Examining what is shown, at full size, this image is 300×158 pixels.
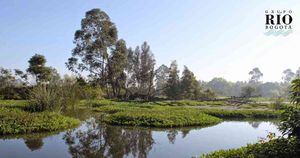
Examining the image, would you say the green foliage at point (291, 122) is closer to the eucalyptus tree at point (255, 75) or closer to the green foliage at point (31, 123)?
the green foliage at point (31, 123)

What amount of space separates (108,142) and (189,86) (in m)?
29.9

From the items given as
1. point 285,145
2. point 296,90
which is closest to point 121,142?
point 285,145

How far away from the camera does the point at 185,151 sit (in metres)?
9.35

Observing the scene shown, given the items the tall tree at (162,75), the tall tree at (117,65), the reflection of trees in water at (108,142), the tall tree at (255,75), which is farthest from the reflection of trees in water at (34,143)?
the tall tree at (255,75)

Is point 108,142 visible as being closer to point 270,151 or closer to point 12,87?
point 270,151

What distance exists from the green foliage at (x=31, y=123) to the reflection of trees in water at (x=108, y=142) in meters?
0.83

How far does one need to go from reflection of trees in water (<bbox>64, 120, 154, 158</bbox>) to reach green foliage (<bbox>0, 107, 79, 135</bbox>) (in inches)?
32.7

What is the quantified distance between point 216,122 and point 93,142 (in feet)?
26.7

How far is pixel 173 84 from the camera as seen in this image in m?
39.8

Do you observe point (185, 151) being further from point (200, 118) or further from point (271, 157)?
point (200, 118)

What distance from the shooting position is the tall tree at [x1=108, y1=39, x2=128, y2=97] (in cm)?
3606

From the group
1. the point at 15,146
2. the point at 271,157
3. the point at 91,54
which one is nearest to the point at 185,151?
the point at 271,157

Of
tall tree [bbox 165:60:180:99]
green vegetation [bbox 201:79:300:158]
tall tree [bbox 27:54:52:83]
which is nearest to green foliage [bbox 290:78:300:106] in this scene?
green vegetation [bbox 201:79:300:158]

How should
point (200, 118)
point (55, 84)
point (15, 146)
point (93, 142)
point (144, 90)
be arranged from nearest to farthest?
point (15, 146)
point (93, 142)
point (200, 118)
point (55, 84)
point (144, 90)
